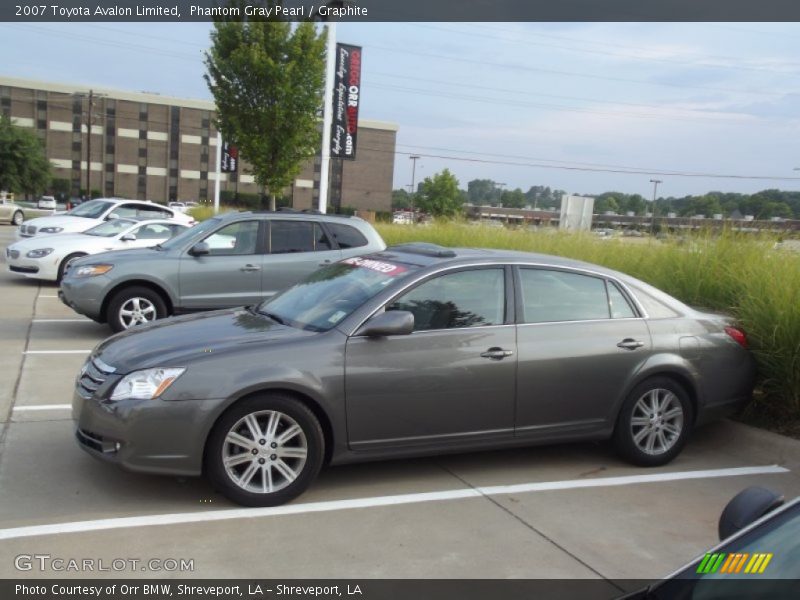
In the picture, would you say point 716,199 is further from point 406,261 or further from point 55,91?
point 55,91

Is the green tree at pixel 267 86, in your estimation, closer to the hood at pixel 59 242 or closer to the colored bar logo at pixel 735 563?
the hood at pixel 59 242

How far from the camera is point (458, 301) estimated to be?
532 cm

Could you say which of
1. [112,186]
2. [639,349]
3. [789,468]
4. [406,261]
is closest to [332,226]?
[406,261]

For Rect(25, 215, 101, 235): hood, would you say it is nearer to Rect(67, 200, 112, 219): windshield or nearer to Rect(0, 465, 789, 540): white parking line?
Rect(67, 200, 112, 219): windshield

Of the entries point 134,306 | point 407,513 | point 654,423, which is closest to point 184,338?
point 407,513

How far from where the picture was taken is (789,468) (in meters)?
5.88

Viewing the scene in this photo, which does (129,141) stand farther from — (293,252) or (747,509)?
(747,509)

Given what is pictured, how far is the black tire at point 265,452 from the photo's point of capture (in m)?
4.52

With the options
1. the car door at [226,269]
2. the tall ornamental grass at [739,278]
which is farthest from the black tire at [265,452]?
the car door at [226,269]

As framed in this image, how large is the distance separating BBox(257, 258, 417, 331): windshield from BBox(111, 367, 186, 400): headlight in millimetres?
969

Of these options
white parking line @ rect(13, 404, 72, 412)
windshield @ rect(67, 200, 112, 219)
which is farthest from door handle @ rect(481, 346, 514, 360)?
windshield @ rect(67, 200, 112, 219)

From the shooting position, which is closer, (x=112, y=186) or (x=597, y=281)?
(x=597, y=281)

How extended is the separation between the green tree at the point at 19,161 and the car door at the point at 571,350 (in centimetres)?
5681

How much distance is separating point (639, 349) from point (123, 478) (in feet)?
12.2
